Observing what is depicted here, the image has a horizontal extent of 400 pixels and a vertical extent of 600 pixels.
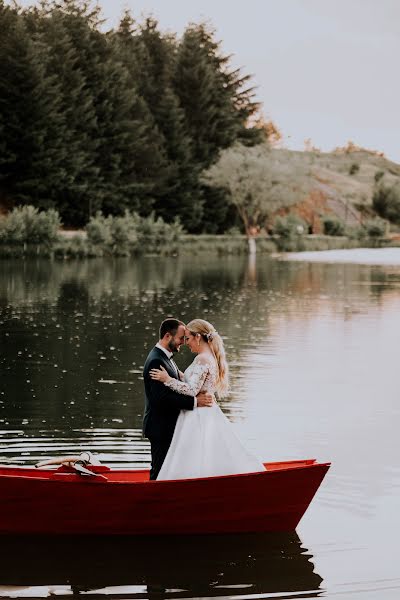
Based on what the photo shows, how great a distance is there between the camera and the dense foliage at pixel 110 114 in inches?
2569

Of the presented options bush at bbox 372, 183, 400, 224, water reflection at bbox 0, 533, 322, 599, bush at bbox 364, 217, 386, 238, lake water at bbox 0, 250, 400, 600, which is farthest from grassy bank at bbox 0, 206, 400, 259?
water reflection at bbox 0, 533, 322, 599

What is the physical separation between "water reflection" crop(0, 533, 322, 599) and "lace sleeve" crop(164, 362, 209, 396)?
114cm

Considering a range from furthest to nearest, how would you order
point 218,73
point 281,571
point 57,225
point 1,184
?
point 218,73, point 1,184, point 57,225, point 281,571

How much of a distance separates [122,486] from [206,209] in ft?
246

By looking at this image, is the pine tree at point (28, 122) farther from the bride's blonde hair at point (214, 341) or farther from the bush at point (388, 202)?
the bride's blonde hair at point (214, 341)

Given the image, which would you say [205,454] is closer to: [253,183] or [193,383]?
[193,383]

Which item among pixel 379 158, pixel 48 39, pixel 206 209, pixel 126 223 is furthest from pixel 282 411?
pixel 379 158

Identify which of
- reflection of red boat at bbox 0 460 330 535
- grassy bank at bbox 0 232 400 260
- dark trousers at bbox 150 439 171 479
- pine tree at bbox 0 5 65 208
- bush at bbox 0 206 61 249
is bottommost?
reflection of red boat at bbox 0 460 330 535

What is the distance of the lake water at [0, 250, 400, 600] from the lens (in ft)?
24.5

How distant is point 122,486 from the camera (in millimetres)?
7738

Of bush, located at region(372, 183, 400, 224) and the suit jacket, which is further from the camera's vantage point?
bush, located at region(372, 183, 400, 224)

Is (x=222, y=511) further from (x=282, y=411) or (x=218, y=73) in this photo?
(x=218, y=73)

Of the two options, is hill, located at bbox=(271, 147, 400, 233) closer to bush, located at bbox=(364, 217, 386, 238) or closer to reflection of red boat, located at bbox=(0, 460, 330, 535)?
bush, located at bbox=(364, 217, 386, 238)

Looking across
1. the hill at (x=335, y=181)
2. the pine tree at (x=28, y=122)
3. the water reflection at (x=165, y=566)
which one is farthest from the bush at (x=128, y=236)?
the water reflection at (x=165, y=566)
